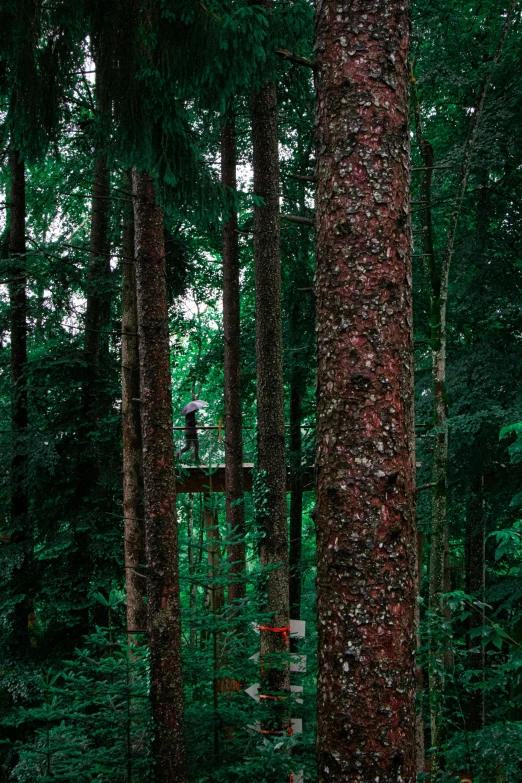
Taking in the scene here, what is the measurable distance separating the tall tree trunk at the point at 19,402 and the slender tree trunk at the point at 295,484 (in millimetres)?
5302

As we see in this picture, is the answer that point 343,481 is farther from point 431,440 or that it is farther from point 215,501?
point 431,440

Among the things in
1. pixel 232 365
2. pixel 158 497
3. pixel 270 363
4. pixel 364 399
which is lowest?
pixel 158 497

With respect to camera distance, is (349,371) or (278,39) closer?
(349,371)

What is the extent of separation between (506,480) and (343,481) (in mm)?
9479

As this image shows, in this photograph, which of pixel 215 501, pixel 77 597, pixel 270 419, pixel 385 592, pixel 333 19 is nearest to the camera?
pixel 385 592

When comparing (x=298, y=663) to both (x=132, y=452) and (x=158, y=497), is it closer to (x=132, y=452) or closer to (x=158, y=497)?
(x=158, y=497)

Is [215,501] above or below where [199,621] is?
above

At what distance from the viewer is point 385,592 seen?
299 cm

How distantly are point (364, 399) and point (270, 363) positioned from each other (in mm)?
4233

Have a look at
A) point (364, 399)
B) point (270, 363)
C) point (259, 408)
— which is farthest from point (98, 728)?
point (270, 363)

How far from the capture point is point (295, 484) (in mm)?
13844

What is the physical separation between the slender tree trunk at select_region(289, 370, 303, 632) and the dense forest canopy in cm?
294

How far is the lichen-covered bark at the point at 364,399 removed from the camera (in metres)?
2.95

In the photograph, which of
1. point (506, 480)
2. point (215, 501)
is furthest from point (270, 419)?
point (506, 480)
